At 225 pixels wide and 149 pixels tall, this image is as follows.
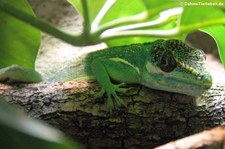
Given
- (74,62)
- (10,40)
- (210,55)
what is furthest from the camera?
(210,55)

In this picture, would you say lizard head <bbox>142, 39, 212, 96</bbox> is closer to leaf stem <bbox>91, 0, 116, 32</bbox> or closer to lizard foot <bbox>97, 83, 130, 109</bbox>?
lizard foot <bbox>97, 83, 130, 109</bbox>

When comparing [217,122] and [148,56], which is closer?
[217,122]

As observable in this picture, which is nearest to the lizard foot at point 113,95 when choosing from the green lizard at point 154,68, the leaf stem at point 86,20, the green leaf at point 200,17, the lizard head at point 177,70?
the green lizard at point 154,68

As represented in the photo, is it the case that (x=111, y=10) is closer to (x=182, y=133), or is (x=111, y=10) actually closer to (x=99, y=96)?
(x=99, y=96)

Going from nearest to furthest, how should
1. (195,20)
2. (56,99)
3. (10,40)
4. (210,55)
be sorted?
(195,20) → (56,99) → (10,40) → (210,55)

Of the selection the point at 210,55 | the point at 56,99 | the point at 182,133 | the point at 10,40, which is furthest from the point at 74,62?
the point at 210,55

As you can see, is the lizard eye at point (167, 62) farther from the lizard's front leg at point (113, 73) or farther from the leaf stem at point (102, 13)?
the leaf stem at point (102, 13)
